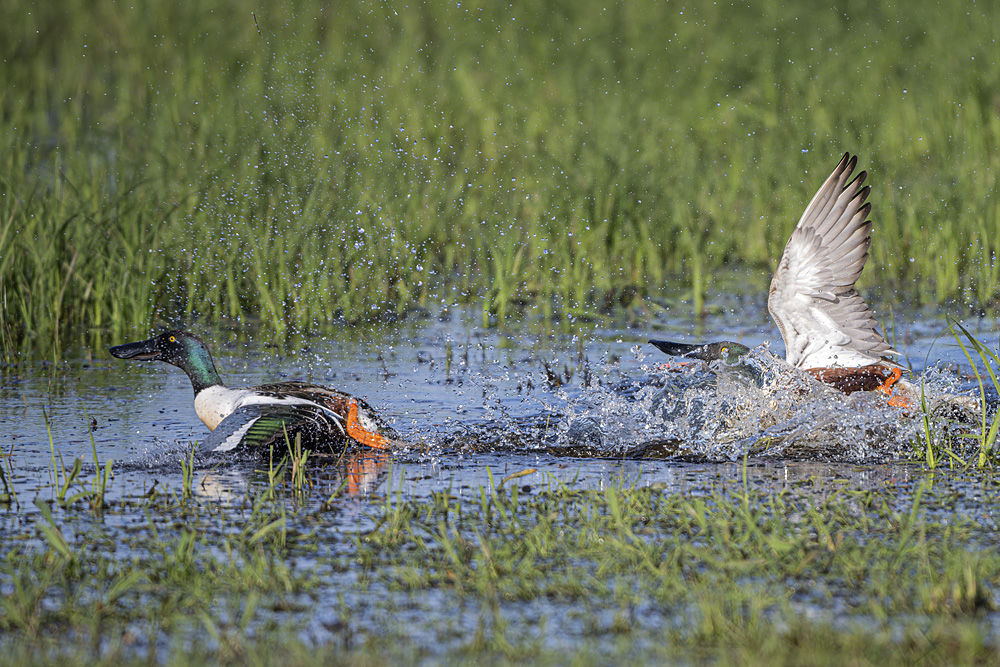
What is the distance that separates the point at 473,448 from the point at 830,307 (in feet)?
5.88

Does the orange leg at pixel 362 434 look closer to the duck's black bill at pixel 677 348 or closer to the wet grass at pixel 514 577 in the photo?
the wet grass at pixel 514 577

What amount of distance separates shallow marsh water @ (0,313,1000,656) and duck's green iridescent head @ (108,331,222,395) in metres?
0.24

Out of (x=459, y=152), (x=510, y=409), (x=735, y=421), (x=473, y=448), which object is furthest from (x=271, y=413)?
(x=459, y=152)

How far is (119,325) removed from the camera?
24.0 feet

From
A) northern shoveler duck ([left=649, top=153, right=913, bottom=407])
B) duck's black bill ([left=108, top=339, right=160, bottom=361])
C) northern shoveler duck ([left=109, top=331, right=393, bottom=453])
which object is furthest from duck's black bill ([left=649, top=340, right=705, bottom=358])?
duck's black bill ([left=108, top=339, right=160, bottom=361])

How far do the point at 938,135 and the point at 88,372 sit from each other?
22.7 ft

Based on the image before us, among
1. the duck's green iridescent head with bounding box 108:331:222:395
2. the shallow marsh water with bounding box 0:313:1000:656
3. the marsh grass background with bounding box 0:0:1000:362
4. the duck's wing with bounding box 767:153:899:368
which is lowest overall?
the shallow marsh water with bounding box 0:313:1000:656

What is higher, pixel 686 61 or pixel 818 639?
pixel 686 61

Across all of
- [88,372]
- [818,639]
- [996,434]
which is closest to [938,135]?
[996,434]

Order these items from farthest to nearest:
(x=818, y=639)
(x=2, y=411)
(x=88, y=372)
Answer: (x=88, y=372)
(x=2, y=411)
(x=818, y=639)

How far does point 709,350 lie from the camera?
6.23 meters

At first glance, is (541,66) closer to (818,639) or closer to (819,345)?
(819,345)

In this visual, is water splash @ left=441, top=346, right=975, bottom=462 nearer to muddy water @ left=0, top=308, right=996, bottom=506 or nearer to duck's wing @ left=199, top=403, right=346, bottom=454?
muddy water @ left=0, top=308, right=996, bottom=506

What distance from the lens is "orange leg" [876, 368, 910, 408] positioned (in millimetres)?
5588
